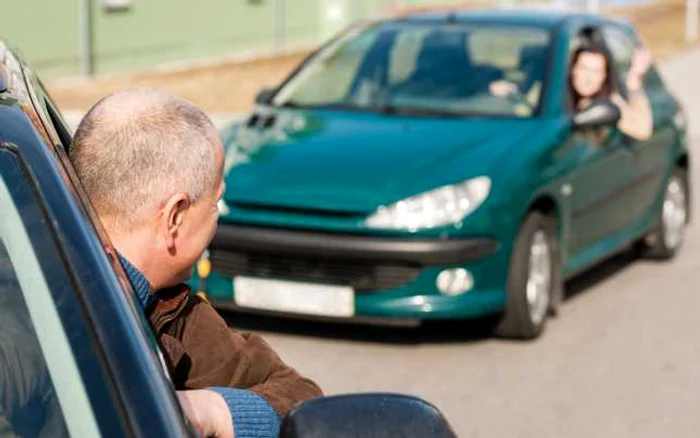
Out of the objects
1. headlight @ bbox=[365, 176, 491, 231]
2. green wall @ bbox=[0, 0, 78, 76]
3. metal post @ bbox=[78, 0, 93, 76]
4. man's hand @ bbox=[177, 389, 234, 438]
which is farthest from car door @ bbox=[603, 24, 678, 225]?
metal post @ bbox=[78, 0, 93, 76]

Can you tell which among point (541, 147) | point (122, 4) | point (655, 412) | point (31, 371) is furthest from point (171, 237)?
point (122, 4)

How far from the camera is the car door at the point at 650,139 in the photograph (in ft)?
32.4

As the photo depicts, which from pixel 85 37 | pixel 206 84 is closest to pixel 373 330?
pixel 206 84

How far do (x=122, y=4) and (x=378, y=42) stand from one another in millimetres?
13302

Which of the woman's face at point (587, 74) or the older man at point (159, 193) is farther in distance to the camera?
the woman's face at point (587, 74)

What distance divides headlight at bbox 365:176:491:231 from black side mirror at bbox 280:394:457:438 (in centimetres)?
507

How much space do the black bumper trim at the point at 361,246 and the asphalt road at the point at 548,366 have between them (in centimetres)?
50

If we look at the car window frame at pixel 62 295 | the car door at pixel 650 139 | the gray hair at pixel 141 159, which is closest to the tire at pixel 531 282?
the car door at pixel 650 139

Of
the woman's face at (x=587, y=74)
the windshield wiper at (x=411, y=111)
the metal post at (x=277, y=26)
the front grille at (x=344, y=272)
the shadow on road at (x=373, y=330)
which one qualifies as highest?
the woman's face at (x=587, y=74)

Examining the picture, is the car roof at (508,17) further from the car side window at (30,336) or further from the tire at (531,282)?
the car side window at (30,336)

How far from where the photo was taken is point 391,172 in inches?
311

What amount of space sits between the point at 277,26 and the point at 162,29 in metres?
4.90

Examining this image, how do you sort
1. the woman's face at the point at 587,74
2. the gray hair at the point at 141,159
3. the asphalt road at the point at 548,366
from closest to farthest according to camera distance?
the gray hair at the point at 141,159
the asphalt road at the point at 548,366
the woman's face at the point at 587,74

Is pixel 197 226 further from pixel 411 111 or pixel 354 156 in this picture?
pixel 411 111
